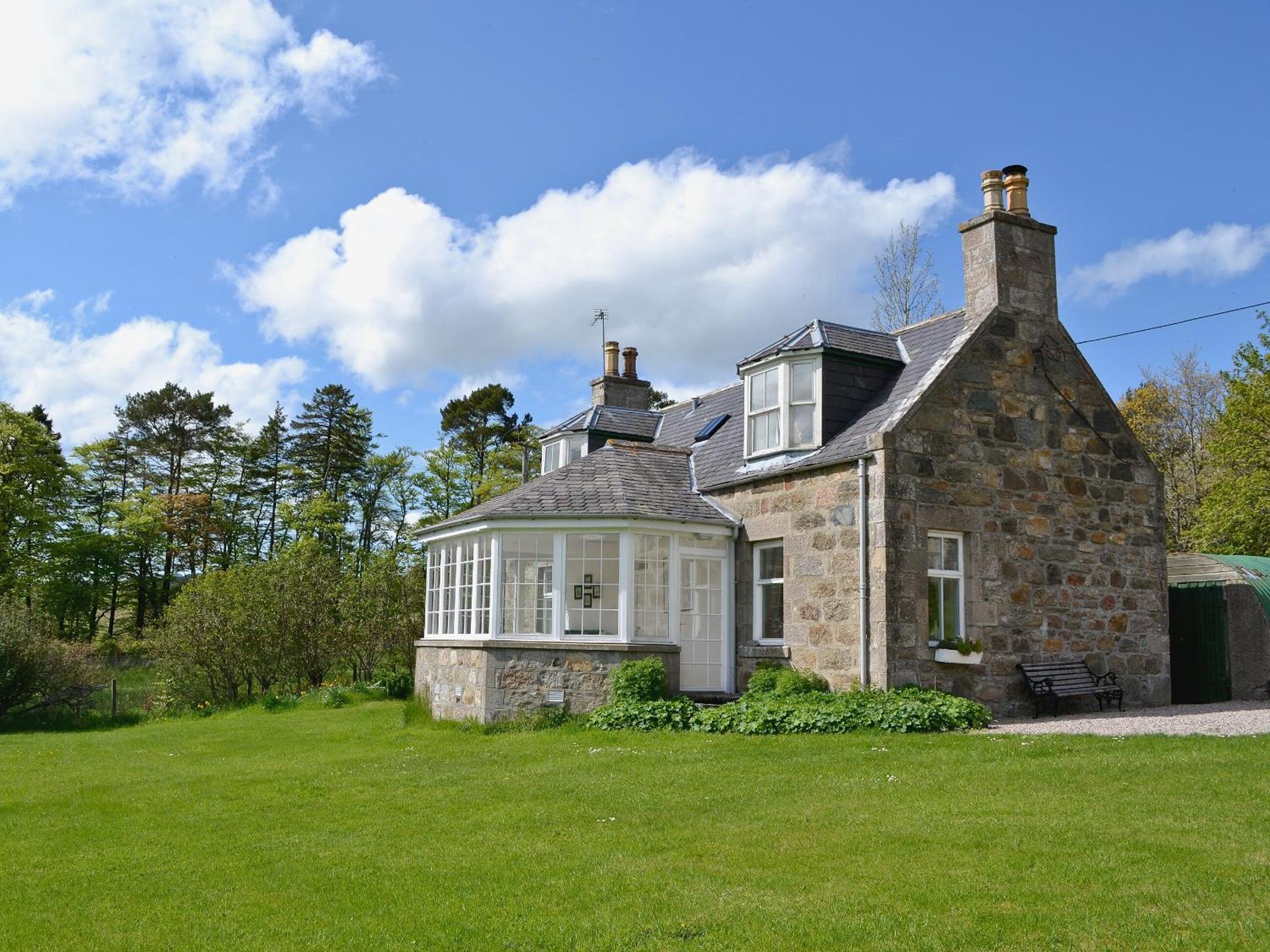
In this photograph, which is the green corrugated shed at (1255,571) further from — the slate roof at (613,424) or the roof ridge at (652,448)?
the slate roof at (613,424)

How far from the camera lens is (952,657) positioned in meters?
14.6

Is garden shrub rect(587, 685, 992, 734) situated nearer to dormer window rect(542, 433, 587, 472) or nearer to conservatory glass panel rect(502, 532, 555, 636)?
conservatory glass panel rect(502, 532, 555, 636)

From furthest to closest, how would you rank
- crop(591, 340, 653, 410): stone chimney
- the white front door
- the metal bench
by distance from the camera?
crop(591, 340, 653, 410): stone chimney < the white front door < the metal bench

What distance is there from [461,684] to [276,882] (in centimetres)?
970

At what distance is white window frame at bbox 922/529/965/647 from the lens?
1500 centimetres

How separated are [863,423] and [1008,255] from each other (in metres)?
3.40

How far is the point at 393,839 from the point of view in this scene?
867cm

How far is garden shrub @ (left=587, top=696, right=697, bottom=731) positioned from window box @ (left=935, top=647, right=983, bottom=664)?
3391 millimetres

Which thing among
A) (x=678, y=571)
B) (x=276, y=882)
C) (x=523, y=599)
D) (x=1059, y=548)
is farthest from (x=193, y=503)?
(x=276, y=882)

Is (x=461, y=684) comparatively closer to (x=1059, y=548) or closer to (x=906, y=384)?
(x=906, y=384)

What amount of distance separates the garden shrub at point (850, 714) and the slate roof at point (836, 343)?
5.34m

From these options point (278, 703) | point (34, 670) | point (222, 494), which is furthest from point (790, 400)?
point (222, 494)

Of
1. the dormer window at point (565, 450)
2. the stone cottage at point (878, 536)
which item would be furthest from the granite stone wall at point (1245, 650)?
the dormer window at point (565, 450)

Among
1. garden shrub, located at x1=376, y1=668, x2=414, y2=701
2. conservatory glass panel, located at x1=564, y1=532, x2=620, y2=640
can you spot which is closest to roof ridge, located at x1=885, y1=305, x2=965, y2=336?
conservatory glass panel, located at x1=564, y1=532, x2=620, y2=640
